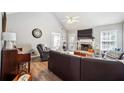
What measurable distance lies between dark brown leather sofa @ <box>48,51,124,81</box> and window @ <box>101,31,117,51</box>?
79.8 inches

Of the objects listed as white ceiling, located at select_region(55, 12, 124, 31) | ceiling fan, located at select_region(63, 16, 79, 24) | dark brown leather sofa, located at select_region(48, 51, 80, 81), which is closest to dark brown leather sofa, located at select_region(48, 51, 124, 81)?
dark brown leather sofa, located at select_region(48, 51, 80, 81)

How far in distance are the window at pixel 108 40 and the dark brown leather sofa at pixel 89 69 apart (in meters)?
2.03

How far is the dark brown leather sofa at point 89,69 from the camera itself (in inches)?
84.8

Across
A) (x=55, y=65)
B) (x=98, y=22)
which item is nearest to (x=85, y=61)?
(x=55, y=65)

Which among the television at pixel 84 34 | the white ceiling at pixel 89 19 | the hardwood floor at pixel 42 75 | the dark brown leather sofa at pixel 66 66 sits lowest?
the hardwood floor at pixel 42 75

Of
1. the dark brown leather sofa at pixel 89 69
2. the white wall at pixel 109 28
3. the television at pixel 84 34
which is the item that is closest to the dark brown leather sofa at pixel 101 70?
the dark brown leather sofa at pixel 89 69

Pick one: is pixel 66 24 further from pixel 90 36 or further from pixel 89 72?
pixel 89 72

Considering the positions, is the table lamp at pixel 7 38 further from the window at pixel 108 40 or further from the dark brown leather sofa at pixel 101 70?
the window at pixel 108 40

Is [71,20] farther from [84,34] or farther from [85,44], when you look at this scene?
[85,44]

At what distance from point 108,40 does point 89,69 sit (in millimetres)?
2632

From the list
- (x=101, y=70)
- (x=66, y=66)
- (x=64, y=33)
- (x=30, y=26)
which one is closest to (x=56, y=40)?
(x=64, y=33)

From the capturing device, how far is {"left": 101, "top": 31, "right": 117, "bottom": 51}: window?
14.6 ft
